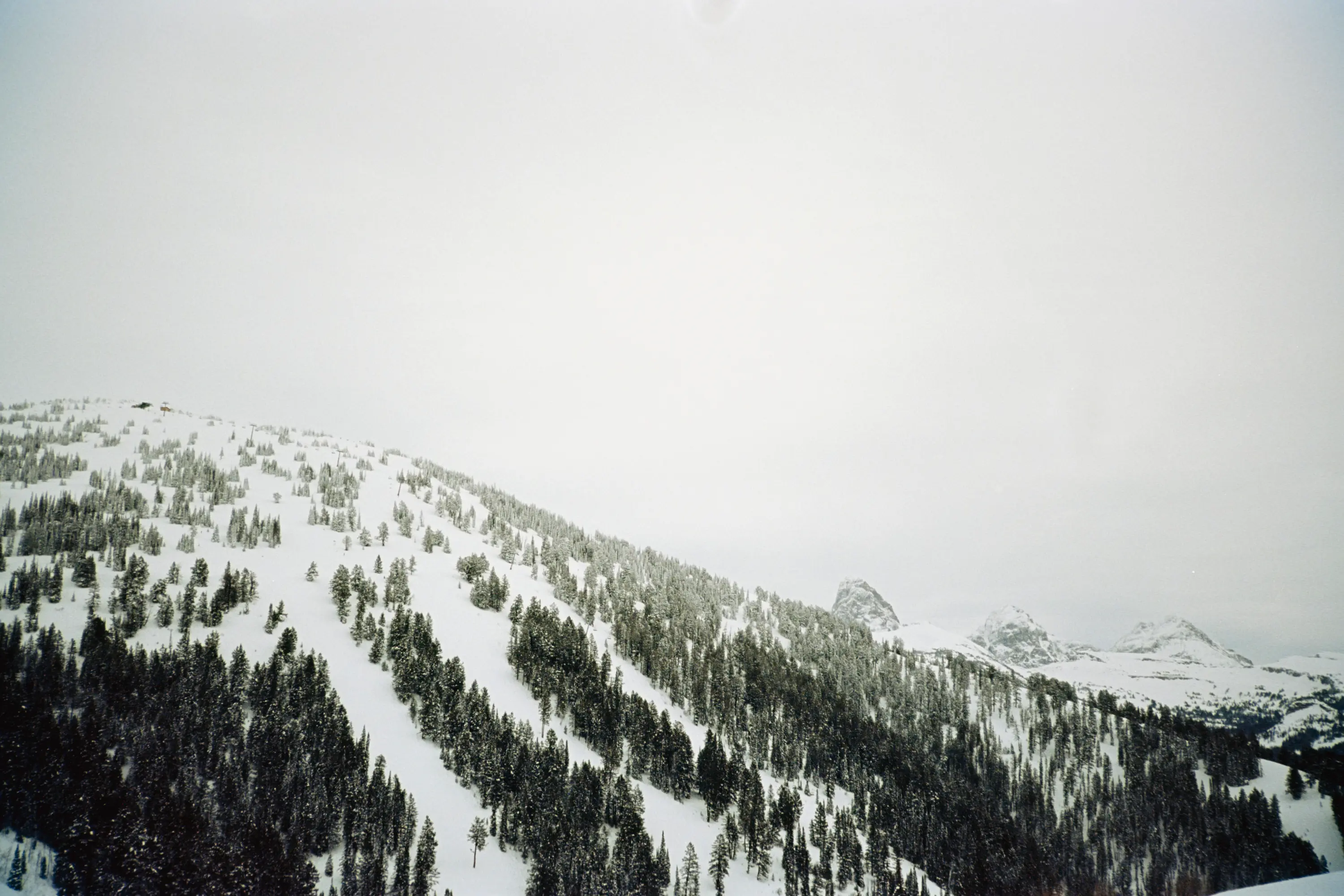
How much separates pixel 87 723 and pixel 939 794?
16044 cm

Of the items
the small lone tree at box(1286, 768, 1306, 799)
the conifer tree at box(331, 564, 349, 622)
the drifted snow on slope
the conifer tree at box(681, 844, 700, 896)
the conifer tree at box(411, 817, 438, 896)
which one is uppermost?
the conifer tree at box(331, 564, 349, 622)

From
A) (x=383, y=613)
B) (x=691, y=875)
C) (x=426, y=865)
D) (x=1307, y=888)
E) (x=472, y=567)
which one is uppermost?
(x=472, y=567)

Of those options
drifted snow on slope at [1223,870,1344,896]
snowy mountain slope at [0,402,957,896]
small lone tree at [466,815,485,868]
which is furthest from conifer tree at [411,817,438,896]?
drifted snow on slope at [1223,870,1344,896]

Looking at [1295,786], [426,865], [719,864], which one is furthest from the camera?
Result: [1295,786]

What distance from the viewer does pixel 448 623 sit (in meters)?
120

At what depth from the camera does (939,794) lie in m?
142

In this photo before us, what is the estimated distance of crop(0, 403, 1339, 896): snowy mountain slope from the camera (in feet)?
295

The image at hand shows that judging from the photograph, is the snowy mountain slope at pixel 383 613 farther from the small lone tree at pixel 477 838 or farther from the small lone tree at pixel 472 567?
the small lone tree at pixel 472 567

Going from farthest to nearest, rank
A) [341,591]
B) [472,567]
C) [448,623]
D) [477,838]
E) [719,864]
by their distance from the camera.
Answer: [472,567], [448,623], [341,591], [719,864], [477,838]

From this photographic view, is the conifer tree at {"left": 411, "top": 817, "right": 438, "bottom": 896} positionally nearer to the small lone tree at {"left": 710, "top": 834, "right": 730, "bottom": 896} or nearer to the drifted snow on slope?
the small lone tree at {"left": 710, "top": 834, "right": 730, "bottom": 896}

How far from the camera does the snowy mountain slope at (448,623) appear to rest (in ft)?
295

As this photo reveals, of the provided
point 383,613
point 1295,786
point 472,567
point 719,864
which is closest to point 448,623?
point 383,613

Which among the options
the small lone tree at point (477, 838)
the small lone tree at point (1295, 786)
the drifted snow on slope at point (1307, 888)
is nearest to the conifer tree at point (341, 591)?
the small lone tree at point (477, 838)

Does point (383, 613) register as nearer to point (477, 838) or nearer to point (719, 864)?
point (477, 838)
